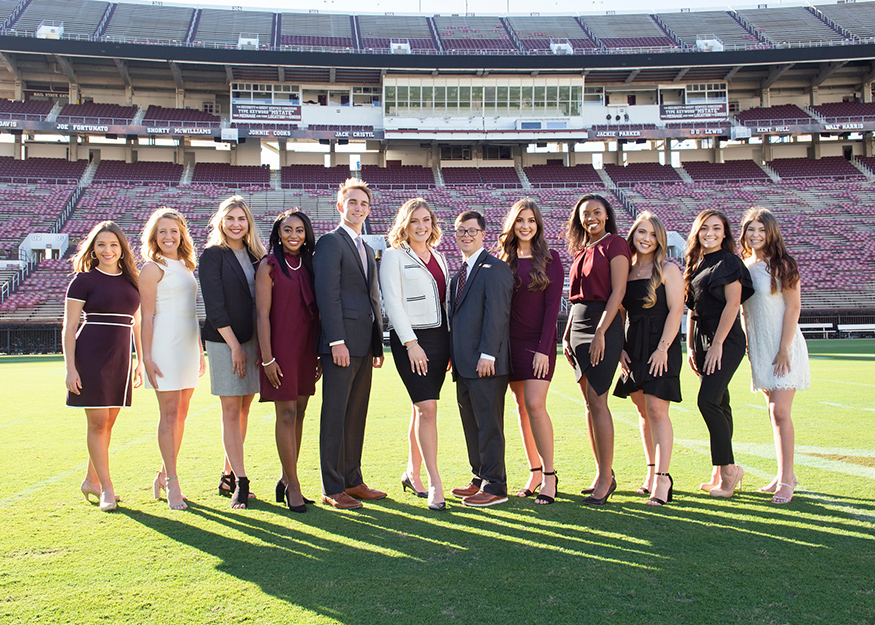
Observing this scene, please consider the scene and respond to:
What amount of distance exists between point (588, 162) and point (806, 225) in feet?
49.8

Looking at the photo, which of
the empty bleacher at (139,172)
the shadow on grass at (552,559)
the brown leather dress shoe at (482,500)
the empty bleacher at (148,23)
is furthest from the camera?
the empty bleacher at (148,23)

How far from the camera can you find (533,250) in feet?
14.4

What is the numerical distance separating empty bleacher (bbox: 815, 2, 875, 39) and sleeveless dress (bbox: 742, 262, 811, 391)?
4924 cm

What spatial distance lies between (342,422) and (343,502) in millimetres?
513

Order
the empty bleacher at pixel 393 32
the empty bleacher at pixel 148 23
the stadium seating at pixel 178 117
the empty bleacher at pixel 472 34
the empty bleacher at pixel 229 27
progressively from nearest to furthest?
the stadium seating at pixel 178 117
the empty bleacher at pixel 148 23
the empty bleacher at pixel 229 27
the empty bleacher at pixel 472 34
the empty bleacher at pixel 393 32

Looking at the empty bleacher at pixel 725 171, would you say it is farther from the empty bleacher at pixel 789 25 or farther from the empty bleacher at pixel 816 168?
the empty bleacher at pixel 789 25

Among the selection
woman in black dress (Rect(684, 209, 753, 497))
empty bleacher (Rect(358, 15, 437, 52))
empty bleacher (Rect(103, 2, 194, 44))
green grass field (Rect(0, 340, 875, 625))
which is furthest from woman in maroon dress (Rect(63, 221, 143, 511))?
empty bleacher (Rect(358, 15, 437, 52))

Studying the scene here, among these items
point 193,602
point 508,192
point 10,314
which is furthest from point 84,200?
point 193,602

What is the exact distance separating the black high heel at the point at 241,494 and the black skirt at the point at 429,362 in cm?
122

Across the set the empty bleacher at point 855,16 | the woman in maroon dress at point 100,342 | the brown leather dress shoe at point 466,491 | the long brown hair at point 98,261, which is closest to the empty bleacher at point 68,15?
the long brown hair at point 98,261

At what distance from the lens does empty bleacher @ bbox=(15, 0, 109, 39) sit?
40456 millimetres

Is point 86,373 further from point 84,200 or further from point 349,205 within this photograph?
point 84,200

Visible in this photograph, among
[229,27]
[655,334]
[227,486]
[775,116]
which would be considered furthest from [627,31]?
[227,486]

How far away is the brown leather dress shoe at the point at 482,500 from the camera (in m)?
4.07
